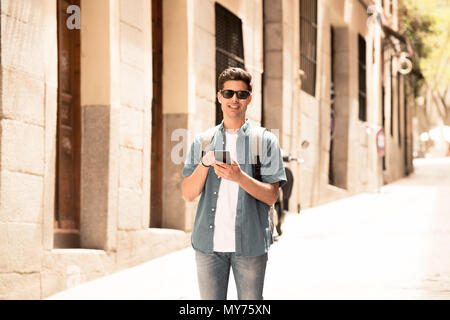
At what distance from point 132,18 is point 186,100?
197cm

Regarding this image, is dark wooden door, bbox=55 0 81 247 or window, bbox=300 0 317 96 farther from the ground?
window, bbox=300 0 317 96

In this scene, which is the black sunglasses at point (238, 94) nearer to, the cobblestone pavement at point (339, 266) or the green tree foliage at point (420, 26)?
the cobblestone pavement at point (339, 266)

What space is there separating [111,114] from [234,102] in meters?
5.95

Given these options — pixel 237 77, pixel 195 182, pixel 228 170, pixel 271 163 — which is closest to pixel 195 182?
pixel 195 182

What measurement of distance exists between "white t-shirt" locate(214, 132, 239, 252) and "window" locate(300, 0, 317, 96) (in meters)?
15.5

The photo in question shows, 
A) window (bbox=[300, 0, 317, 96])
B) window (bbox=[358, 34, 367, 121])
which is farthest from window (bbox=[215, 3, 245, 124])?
window (bbox=[358, 34, 367, 121])

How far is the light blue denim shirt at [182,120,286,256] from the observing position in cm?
381

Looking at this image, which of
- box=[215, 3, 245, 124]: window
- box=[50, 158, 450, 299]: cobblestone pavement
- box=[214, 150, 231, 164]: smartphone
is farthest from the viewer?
box=[215, 3, 245, 124]: window

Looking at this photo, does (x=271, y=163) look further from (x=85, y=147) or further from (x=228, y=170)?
(x=85, y=147)

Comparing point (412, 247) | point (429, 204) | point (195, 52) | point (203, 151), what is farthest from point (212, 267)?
point (429, 204)

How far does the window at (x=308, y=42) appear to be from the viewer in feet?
62.8

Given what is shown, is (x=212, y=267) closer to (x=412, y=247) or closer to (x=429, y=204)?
(x=412, y=247)

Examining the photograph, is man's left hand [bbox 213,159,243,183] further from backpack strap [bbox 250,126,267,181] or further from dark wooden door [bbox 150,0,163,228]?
dark wooden door [bbox 150,0,163,228]

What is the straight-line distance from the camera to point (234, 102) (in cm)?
381
